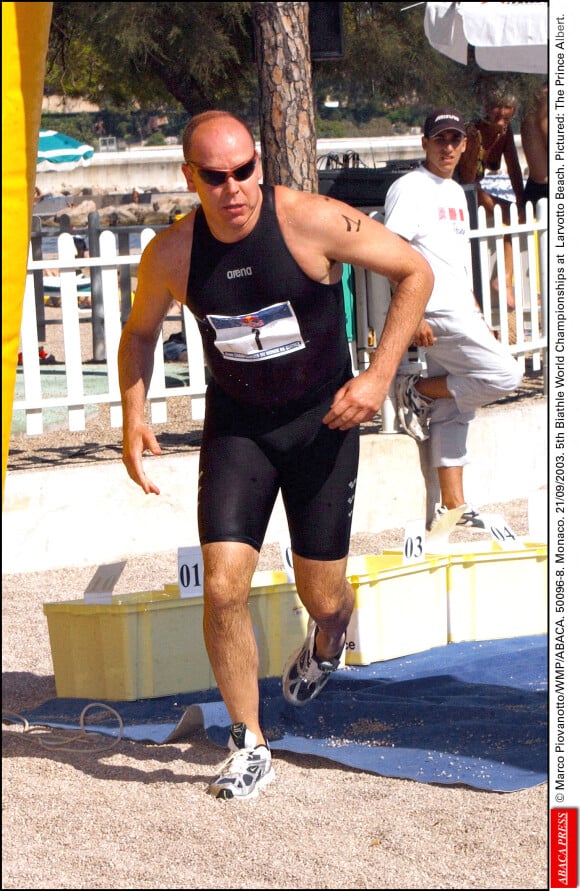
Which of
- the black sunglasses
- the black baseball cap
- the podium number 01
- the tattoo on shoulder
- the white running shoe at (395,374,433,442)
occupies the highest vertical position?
the black baseball cap

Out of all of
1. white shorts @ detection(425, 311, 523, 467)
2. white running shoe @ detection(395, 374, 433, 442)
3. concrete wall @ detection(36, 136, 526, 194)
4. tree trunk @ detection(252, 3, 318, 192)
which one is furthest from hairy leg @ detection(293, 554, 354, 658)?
concrete wall @ detection(36, 136, 526, 194)

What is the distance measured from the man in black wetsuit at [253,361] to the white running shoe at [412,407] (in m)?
2.81

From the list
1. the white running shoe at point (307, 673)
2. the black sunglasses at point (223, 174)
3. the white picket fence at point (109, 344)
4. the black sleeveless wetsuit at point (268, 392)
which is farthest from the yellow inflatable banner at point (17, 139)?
the white picket fence at point (109, 344)

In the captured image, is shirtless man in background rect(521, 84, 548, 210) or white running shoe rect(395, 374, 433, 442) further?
shirtless man in background rect(521, 84, 548, 210)

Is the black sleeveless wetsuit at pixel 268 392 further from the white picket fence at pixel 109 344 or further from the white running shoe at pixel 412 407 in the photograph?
the white picket fence at pixel 109 344

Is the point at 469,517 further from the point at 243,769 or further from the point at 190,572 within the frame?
the point at 243,769

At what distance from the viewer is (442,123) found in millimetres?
6371

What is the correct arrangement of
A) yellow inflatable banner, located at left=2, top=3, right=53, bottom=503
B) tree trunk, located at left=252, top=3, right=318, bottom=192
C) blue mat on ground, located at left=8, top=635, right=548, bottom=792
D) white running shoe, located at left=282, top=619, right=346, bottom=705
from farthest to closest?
tree trunk, located at left=252, top=3, right=318, bottom=192 → white running shoe, located at left=282, top=619, right=346, bottom=705 → blue mat on ground, located at left=8, top=635, right=548, bottom=792 → yellow inflatable banner, located at left=2, top=3, right=53, bottom=503

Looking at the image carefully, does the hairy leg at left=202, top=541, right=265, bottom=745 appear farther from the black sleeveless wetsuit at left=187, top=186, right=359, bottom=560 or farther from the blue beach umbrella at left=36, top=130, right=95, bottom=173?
the blue beach umbrella at left=36, top=130, right=95, bottom=173

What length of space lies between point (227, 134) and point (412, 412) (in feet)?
11.5

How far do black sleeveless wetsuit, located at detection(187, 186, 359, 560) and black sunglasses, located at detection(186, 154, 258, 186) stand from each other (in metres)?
0.19

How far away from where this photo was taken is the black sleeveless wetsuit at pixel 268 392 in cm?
390

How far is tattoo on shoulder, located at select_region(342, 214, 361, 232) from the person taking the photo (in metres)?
3.89

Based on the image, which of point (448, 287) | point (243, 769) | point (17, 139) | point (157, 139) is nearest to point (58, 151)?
point (448, 287)
